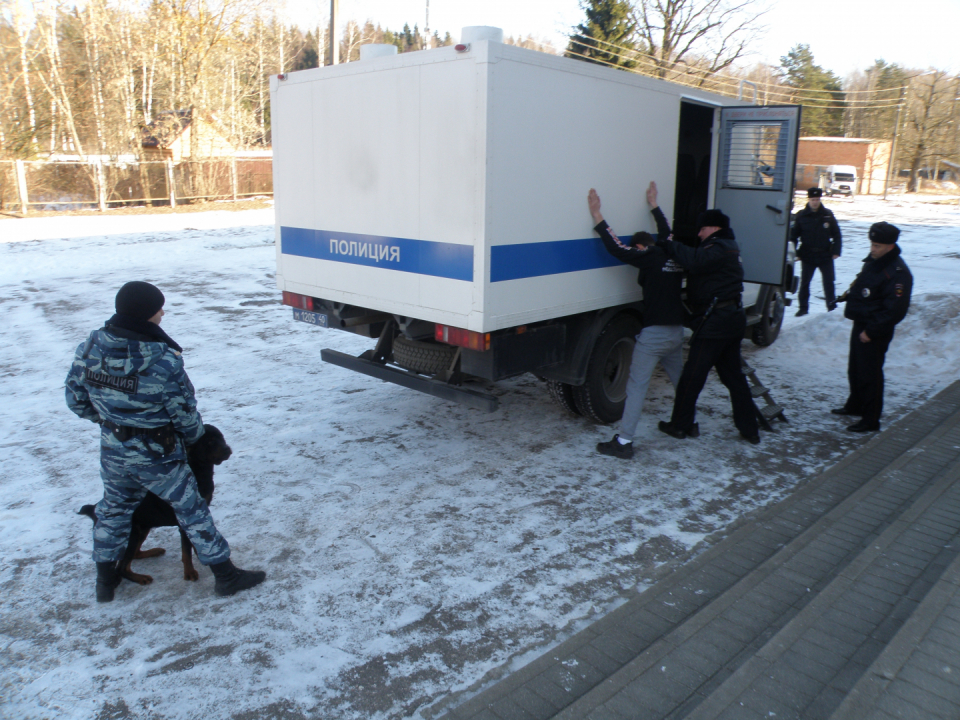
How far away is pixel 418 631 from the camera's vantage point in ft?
11.3

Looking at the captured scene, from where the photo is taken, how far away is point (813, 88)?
65.1 metres

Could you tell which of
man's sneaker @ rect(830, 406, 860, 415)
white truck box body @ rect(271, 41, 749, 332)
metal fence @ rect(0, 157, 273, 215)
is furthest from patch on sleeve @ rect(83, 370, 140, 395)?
metal fence @ rect(0, 157, 273, 215)

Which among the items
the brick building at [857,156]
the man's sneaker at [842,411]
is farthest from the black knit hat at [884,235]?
the brick building at [857,156]

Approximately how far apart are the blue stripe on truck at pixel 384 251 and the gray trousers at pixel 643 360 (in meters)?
1.73

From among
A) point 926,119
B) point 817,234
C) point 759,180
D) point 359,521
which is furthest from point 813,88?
point 359,521

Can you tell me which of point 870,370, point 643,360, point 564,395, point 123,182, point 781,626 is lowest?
point 781,626

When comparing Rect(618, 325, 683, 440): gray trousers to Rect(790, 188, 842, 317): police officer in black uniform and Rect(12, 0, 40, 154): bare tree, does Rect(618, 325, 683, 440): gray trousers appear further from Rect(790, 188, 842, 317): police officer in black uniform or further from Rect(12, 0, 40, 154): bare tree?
Rect(12, 0, 40, 154): bare tree

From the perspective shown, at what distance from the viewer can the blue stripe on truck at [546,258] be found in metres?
4.75

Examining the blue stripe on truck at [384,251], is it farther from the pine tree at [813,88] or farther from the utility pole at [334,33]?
the pine tree at [813,88]

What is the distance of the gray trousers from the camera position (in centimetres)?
564

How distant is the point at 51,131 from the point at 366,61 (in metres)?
24.5

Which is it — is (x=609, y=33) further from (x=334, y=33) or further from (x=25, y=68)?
(x=25, y=68)

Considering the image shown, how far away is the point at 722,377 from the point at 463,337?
7.93 feet

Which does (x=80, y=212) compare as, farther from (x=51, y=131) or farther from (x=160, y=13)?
(x=160, y=13)
